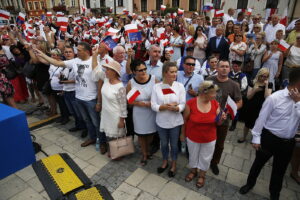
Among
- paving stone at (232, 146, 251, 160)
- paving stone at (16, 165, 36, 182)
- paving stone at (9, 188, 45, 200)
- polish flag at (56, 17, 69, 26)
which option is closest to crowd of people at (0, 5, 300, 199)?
paving stone at (232, 146, 251, 160)

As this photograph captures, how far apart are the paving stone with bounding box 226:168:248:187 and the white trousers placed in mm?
637

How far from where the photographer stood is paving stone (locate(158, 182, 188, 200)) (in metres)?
3.08

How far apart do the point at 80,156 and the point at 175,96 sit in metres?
2.43

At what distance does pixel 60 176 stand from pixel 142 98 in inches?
76.9

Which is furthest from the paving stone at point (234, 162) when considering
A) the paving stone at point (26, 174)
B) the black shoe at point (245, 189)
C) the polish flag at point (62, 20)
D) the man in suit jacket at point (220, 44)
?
the polish flag at point (62, 20)

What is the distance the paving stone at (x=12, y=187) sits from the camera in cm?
319

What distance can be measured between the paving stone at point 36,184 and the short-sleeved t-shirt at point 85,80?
5.34 ft

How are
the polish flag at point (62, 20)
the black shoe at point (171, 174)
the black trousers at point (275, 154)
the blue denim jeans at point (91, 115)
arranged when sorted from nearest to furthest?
the black trousers at point (275, 154) < the black shoe at point (171, 174) < the blue denim jeans at point (91, 115) < the polish flag at point (62, 20)

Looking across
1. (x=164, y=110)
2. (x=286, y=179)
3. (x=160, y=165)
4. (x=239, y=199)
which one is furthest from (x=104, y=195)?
(x=286, y=179)

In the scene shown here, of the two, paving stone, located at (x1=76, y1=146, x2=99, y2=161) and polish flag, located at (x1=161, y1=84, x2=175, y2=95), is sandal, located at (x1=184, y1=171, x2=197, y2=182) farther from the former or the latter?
paving stone, located at (x1=76, y1=146, x2=99, y2=161)

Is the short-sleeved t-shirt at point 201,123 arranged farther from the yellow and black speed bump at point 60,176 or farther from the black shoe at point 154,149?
the yellow and black speed bump at point 60,176

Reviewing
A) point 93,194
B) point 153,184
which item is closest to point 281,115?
point 153,184

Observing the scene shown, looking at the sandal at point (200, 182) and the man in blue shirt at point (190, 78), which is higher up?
the man in blue shirt at point (190, 78)

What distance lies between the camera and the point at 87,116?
4.25 metres
